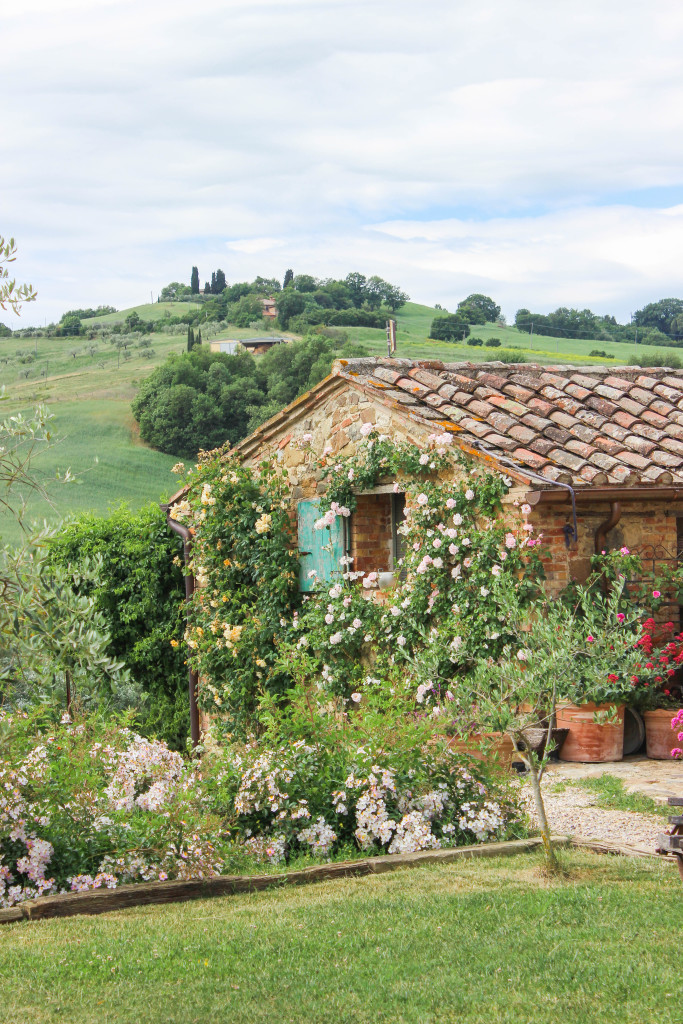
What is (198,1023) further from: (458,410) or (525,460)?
(458,410)

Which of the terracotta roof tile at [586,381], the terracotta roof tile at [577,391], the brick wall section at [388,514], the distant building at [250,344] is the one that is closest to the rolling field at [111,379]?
the distant building at [250,344]

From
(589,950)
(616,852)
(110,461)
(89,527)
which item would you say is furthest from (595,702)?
(110,461)

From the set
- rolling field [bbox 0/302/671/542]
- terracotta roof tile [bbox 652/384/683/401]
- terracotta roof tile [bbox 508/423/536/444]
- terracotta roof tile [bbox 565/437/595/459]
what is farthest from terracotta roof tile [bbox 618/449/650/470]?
rolling field [bbox 0/302/671/542]

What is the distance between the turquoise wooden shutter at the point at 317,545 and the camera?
10469 millimetres

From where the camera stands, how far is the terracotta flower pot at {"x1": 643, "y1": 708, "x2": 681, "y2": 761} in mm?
8547

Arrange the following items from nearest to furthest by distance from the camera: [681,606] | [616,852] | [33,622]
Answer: [33,622]
[616,852]
[681,606]

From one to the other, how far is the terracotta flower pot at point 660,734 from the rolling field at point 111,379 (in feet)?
88.3

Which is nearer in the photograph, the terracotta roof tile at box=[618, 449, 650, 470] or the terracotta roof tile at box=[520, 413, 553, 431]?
the terracotta roof tile at box=[618, 449, 650, 470]

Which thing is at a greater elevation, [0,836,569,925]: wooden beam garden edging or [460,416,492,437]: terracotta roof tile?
[460,416,492,437]: terracotta roof tile

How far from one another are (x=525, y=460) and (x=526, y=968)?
17.9ft

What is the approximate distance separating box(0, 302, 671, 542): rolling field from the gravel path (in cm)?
2771

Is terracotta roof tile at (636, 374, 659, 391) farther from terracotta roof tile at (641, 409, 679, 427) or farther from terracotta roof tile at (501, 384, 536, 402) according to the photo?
terracotta roof tile at (501, 384, 536, 402)

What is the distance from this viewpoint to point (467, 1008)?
11.7ft

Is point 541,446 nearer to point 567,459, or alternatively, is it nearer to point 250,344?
point 567,459
